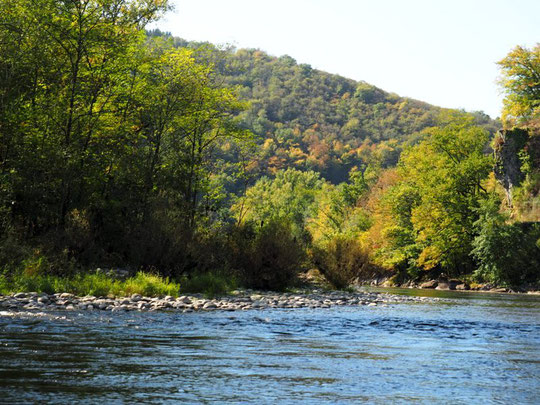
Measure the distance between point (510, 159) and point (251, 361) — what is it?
60114 millimetres

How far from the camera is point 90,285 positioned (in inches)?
814

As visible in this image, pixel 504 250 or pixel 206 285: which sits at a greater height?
pixel 504 250

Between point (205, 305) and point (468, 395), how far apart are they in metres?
12.7

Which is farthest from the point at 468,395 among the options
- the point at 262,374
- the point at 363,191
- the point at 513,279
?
the point at 363,191

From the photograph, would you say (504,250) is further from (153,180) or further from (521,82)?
(153,180)

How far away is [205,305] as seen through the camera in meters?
19.6

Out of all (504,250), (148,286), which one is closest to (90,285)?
(148,286)

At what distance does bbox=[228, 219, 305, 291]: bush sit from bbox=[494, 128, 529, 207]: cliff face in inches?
1602

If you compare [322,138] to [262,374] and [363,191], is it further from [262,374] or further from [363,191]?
[262,374]

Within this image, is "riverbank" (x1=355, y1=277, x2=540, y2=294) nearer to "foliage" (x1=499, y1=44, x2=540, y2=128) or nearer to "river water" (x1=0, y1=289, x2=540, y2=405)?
"foliage" (x1=499, y1=44, x2=540, y2=128)

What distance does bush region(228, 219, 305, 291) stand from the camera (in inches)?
1167

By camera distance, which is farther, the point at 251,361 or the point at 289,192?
the point at 289,192

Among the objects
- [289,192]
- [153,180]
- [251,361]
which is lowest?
[251,361]

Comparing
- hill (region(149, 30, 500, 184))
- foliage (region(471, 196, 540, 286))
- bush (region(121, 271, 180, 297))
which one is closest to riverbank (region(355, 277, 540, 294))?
foliage (region(471, 196, 540, 286))
